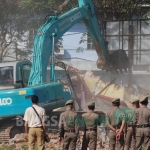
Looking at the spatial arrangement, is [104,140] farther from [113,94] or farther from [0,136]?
[113,94]

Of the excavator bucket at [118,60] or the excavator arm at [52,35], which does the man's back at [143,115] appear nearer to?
the excavator arm at [52,35]

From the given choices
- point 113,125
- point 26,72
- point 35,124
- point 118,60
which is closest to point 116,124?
point 113,125

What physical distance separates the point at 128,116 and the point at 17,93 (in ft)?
14.1

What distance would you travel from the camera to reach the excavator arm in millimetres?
17453

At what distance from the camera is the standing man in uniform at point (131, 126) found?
14.2 m

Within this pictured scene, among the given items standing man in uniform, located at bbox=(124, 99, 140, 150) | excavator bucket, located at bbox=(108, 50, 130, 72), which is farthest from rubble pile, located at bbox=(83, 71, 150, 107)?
standing man in uniform, located at bbox=(124, 99, 140, 150)

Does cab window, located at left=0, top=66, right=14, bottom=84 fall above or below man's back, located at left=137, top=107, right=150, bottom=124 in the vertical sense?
above

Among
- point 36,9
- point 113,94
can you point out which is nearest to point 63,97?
point 113,94

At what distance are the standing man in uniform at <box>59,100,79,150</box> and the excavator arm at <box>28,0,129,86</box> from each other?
3802 millimetres

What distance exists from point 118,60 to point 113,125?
953 centimetres

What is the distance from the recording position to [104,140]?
1647cm

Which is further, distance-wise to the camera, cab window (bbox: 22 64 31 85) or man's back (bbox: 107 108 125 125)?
A: cab window (bbox: 22 64 31 85)

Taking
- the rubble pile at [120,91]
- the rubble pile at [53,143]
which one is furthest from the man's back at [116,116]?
the rubble pile at [120,91]

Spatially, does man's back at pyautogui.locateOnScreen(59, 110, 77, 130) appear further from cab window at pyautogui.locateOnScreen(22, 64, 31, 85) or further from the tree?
the tree
